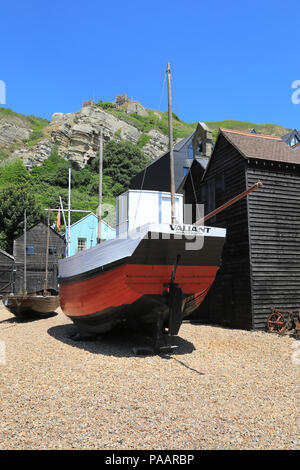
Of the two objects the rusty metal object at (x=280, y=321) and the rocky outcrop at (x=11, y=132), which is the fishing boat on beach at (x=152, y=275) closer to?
the rusty metal object at (x=280, y=321)

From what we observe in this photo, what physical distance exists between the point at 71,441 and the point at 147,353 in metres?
4.59

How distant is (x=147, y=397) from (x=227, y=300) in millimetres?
9203

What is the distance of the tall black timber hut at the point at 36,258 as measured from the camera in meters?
32.1

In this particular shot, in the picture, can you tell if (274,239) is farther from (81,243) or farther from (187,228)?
(81,243)

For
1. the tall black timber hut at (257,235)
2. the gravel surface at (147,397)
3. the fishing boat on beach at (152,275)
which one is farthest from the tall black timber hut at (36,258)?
the fishing boat on beach at (152,275)

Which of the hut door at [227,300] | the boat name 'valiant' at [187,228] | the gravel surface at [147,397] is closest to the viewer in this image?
the gravel surface at [147,397]

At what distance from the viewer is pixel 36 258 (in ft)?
110

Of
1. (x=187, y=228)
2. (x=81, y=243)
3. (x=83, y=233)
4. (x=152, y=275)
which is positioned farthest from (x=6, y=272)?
(x=187, y=228)

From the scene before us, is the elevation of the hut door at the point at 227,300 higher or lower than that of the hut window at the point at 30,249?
lower

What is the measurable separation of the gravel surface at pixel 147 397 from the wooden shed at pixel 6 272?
23.1 metres

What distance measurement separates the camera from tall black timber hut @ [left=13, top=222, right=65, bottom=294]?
3206 centimetres

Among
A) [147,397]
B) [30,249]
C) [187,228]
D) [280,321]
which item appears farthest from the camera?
[30,249]

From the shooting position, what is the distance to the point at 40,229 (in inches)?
1364
